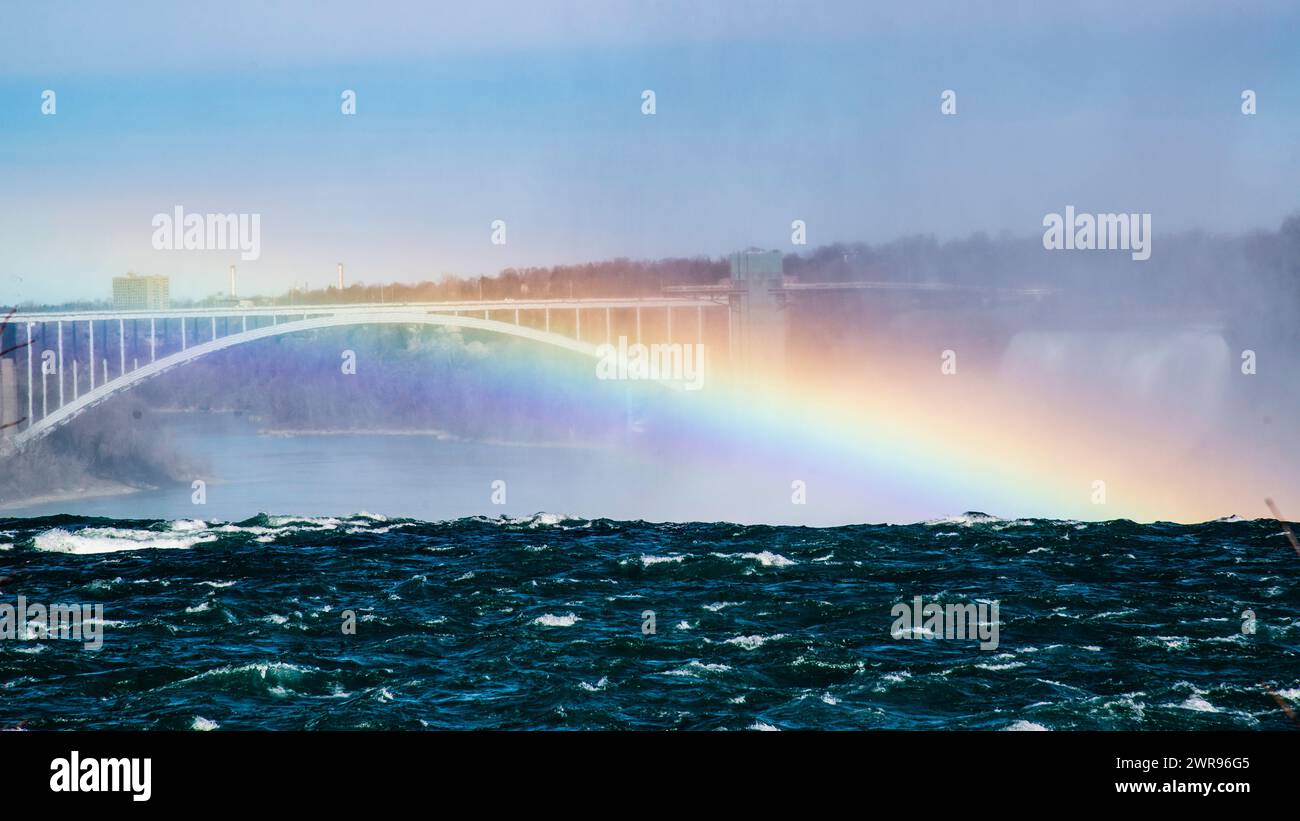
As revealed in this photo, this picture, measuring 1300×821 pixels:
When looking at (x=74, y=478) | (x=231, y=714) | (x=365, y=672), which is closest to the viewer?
(x=231, y=714)

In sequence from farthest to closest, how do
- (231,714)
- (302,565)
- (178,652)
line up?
(302,565) → (178,652) → (231,714)

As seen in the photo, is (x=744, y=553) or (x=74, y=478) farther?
(x=74, y=478)

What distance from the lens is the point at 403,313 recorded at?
3551 inches

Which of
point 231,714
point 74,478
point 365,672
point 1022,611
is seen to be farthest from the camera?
point 74,478

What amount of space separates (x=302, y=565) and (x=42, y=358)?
43.5 meters

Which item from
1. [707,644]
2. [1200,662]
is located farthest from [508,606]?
[1200,662]

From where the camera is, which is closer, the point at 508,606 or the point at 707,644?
the point at 707,644

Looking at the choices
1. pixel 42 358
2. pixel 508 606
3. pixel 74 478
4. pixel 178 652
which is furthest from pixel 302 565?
pixel 74 478

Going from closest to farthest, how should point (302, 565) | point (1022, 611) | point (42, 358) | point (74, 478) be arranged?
point (1022, 611) < point (302, 565) < point (42, 358) < point (74, 478)

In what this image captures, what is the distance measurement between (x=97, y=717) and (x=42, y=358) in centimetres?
7256

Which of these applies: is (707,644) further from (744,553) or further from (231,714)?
(744,553)

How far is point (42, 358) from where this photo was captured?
336ft

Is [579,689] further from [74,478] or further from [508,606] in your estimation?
[74,478]

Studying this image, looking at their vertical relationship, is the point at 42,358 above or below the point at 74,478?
above
